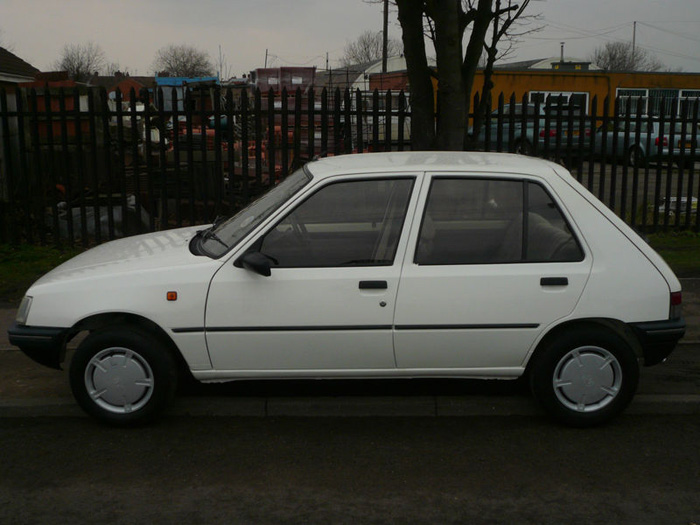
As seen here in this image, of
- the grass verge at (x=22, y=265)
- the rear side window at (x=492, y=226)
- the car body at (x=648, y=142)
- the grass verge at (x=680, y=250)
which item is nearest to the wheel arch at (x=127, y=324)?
the rear side window at (x=492, y=226)

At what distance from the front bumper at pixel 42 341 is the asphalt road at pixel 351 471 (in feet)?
1.63

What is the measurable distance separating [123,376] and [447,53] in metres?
5.85

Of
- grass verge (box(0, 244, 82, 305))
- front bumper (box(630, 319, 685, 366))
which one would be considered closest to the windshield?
front bumper (box(630, 319, 685, 366))

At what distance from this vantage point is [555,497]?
4180 mm

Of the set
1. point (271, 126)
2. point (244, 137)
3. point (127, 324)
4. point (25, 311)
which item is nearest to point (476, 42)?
point (271, 126)

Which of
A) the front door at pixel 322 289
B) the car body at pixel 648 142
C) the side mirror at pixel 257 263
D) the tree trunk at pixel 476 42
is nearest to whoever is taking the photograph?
the side mirror at pixel 257 263

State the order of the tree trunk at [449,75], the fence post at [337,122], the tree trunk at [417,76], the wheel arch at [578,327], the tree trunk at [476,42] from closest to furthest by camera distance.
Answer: the wheel arch at [578,327], the tree trunk at [449,75], the tree trunk at [476,42], the tree trunk at [417,76], the fence post at [337,122]

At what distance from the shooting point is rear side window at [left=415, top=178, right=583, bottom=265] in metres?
4.96

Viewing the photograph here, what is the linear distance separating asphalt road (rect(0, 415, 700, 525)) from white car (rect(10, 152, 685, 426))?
308 millimetres

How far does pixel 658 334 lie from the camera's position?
195 inches

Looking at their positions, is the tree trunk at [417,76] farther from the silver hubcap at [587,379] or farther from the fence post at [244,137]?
the silver hubcap at [587,379]

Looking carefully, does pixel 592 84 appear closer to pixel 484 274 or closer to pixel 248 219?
pixel 248 219

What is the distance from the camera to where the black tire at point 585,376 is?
492 cm

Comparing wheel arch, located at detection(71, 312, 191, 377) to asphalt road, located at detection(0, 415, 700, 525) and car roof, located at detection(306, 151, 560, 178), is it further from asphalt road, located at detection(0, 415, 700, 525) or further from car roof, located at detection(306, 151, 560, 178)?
car roof, located at detection(306, 151, 560, 178)
